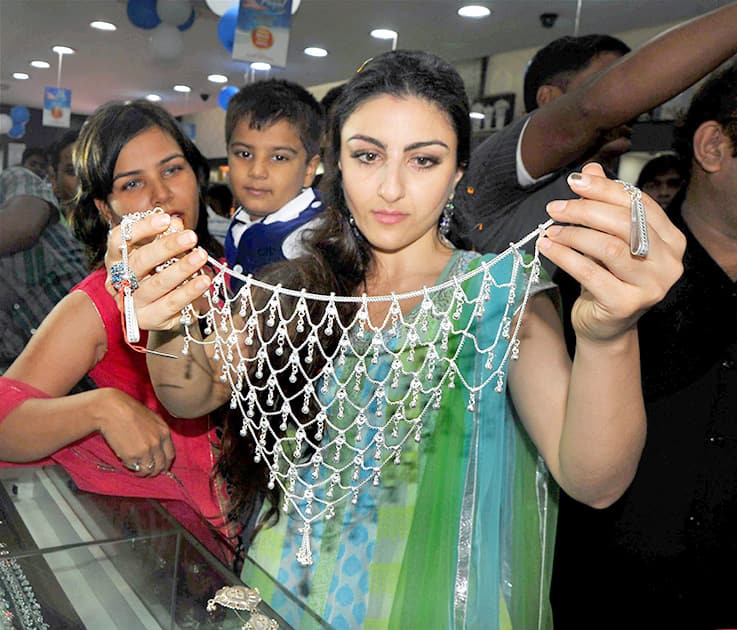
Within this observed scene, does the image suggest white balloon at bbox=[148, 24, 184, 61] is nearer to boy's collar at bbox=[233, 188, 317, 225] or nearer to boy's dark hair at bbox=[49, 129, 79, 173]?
boy's dark hair at bbox=[49, 129, 79, 173]

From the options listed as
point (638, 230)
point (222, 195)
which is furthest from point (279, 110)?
point (638, 230)

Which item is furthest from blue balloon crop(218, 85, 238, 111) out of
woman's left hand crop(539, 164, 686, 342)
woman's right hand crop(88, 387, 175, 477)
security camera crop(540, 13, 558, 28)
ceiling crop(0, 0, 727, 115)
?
woman's left hand crop(539, 164, 686, 342)

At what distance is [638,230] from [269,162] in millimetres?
1376

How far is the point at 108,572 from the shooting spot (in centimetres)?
109

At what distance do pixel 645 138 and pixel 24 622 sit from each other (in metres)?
2.00

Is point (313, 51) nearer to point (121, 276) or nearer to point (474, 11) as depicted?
point (474, 11)

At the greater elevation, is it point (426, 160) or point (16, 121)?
point (16, 121)

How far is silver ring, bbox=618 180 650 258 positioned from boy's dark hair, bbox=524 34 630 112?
0.98m

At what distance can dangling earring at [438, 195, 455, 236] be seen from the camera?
126 cm

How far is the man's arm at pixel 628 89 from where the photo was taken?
1.01 metres

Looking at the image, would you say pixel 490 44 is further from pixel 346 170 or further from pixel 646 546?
pixel 646 546

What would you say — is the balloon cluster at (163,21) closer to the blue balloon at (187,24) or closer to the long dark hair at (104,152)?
the blue balloon at (187,24)

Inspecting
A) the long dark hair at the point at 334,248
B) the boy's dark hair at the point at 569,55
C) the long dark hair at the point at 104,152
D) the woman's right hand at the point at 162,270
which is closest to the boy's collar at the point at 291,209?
the long dark hair at the point at 104,152

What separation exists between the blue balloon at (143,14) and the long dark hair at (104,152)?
1.16 meters
